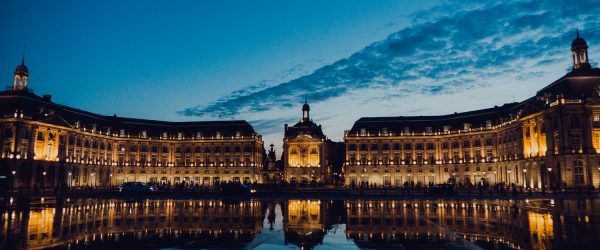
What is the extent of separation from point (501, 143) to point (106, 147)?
280 ft

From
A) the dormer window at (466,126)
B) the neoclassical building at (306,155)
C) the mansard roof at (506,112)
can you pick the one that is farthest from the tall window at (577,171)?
the neoclassical building at (306,155)

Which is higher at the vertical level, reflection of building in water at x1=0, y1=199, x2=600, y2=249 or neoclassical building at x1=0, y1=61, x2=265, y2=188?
neoclassical building at x1=0, y1=61, x2=265, y2=188

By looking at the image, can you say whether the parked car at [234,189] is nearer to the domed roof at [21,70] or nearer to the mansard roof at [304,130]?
the domed roof at [21,70]

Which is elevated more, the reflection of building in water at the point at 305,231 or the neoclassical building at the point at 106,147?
the neoclassical building at the point at 106,147

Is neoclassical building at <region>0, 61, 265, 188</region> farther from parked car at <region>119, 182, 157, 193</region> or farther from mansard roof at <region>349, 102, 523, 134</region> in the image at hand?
mansard roof at <region>349, 102, 523, 134</region>

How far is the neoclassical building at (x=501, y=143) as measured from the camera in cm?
6225

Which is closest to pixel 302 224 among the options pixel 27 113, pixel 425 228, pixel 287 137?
pixel 425 228

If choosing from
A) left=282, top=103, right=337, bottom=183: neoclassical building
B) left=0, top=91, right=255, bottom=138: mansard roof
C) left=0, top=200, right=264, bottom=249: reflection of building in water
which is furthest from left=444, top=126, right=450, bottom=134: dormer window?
left=0, top=200, right=264, bottom=249: reflection of building in water

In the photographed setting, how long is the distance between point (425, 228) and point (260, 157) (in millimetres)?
103083

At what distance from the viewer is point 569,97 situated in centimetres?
6381

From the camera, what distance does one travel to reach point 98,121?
100 metres

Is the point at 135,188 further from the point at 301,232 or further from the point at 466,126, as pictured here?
the point at 466,126

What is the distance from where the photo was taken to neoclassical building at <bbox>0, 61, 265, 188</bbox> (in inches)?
2940

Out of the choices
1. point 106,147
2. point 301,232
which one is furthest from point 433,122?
point 301,232
